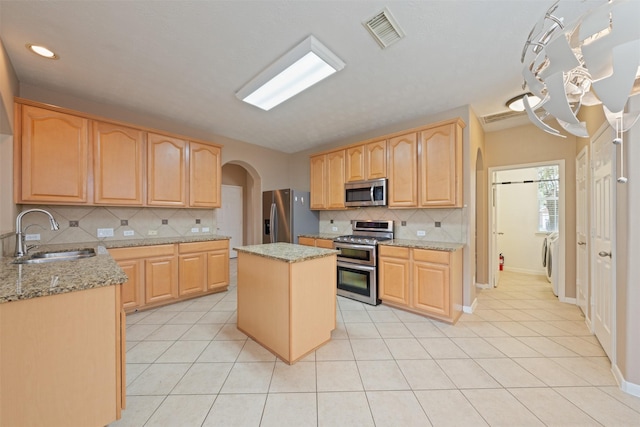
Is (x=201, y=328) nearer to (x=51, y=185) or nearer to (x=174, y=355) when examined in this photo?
(x=174, y=355)

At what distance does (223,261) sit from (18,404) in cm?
267

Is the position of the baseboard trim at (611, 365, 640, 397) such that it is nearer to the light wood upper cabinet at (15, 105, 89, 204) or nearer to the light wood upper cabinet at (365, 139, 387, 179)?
the light wood upper cabinet at (365, 139, 387, 179)

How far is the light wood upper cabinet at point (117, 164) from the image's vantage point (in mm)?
2793

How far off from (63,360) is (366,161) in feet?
11.7

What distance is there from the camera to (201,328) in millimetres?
2541

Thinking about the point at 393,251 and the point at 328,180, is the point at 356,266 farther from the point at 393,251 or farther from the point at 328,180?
the point at 328,180

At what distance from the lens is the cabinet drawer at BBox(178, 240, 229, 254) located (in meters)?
3.25

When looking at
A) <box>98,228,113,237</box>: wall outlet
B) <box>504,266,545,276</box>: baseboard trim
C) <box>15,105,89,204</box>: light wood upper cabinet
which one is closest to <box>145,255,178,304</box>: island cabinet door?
<box>98,228,113,237</box>: wall outlet

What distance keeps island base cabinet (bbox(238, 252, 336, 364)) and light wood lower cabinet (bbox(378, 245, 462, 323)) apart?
110cm

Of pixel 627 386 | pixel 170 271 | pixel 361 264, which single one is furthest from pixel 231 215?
pixel 627 386

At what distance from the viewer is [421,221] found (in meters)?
3.44

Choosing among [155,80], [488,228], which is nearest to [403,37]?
[155,80]

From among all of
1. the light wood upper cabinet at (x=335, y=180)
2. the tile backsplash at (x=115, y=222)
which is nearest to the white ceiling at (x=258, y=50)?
the light wood upper cabinet at (x=335, y=180)

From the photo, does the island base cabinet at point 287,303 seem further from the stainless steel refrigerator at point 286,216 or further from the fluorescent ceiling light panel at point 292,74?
the stainless steel refrigerator at point 286,216
